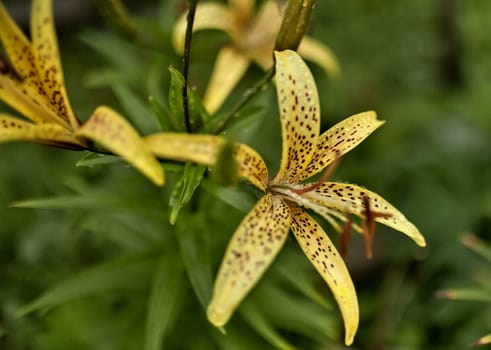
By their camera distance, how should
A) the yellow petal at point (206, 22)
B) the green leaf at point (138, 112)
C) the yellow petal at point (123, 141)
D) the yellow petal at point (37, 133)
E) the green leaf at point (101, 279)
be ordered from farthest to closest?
the yellow petal at point (206, 22), the green leaf at point (138, 112), the green leaf at point (101, 279), the yellow petal at point (37, 133), the yellow petal at point (123, 141)

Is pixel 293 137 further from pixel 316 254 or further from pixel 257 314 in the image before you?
pixel 257 314

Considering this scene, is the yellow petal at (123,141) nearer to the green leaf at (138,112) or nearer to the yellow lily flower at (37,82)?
the yellow lily flower at (37,82)

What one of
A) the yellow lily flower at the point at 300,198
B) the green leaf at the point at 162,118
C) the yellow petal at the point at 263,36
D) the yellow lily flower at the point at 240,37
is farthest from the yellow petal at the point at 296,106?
the yellow petal at the point at 263,36

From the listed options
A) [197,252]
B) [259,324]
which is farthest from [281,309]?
[197,252]

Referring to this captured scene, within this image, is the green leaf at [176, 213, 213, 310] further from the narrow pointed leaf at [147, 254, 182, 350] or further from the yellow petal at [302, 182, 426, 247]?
the yellow petal at [302, 182, 426, 247]

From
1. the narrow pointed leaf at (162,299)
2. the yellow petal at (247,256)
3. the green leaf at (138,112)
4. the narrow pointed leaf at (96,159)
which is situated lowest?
the narrow pointed leaf at (162,299)

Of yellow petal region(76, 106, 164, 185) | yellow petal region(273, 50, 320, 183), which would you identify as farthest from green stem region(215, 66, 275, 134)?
yellow petal region(76, 106, 164, 185)
